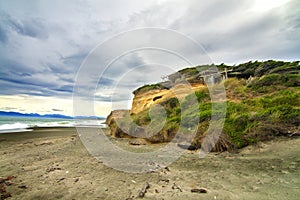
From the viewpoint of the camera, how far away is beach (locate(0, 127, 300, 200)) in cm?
374

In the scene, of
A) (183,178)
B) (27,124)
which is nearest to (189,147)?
(183,178)

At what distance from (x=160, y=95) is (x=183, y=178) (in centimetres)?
1329

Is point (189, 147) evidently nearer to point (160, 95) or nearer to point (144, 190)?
point (144, 190)

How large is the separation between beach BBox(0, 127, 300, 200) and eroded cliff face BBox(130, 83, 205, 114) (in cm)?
876

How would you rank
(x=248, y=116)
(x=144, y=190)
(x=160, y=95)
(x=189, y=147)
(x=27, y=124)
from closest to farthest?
(x=144, y=190) < (x=189, y=147) < (x=248, y=116) < (x=160, y=95) < (x=27, y=124)

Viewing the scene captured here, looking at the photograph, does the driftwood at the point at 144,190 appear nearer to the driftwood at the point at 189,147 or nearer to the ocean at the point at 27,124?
the driftwood at the point at 189,147

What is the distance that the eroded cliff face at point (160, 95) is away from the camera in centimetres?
1566

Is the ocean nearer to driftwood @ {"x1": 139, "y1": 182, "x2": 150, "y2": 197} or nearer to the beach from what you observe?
the beach

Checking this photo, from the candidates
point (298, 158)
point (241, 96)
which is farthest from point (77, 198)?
point (241, 96)

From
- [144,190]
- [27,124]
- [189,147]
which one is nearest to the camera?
[144,190]

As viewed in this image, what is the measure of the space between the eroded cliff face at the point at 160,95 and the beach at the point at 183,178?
8759 mm

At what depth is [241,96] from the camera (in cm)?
1249

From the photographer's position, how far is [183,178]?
182 inches

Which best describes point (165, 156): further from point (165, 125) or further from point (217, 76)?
point (217, 76)
